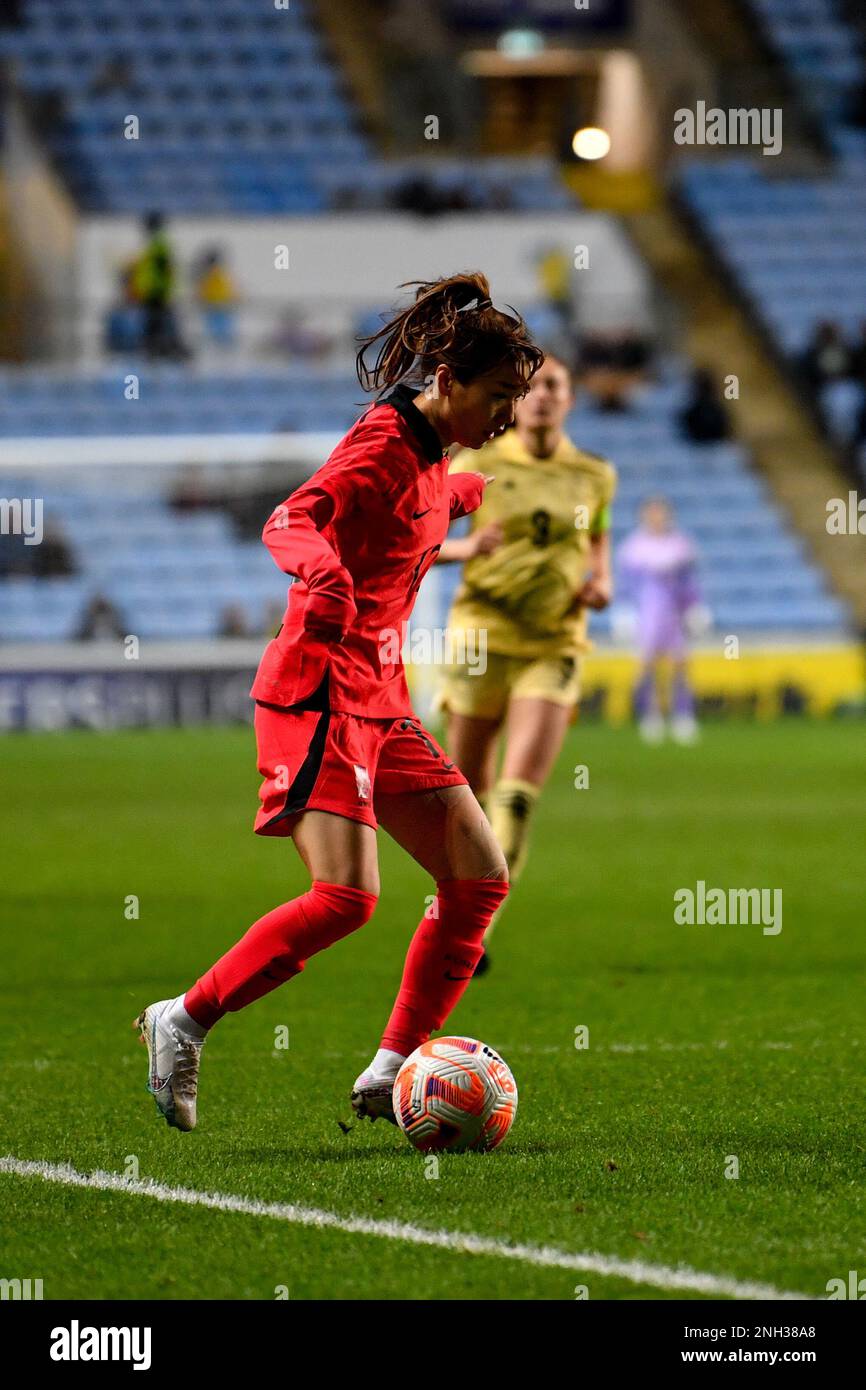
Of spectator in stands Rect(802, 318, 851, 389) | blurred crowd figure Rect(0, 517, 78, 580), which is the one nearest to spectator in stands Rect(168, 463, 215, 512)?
blurred crowd figure Rect(0, 517, 78, 580)

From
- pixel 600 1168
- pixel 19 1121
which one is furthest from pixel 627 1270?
pixel 19 1121

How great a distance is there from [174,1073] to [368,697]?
3.36ft

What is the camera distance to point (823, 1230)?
14.7ft

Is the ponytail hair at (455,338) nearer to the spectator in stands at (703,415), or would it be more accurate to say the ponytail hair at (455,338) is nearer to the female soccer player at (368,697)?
the female soccer player at (368,697)

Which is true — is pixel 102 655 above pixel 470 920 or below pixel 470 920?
below

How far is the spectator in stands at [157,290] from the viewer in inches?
1083

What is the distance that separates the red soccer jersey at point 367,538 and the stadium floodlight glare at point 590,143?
Result: 1189 inches

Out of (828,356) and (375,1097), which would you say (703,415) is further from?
(375,1097)

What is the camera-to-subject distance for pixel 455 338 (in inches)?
Result: 205

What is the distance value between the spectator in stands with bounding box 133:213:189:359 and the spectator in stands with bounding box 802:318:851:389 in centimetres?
847

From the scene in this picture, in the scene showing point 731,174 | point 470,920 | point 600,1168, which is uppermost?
point 731,174

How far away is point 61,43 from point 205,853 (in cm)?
2266

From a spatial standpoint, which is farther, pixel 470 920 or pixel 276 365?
pixel 276 365

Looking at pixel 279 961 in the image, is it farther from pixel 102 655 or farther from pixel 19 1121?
pixel 102 655
